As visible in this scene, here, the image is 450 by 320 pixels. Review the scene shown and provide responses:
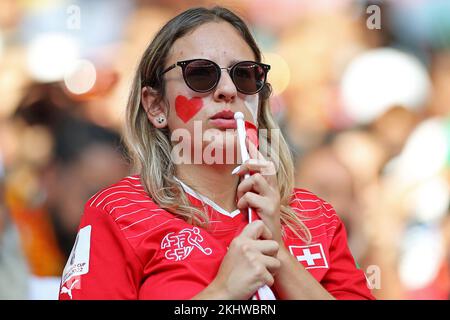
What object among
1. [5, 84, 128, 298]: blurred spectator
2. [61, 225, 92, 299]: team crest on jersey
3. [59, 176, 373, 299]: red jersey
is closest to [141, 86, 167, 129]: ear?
[59, 176, 373, 299]: red jersey

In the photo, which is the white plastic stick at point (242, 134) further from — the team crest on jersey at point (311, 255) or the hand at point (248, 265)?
the team crest on jersey at point (311, 255)

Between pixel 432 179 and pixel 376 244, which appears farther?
pixel 432 179

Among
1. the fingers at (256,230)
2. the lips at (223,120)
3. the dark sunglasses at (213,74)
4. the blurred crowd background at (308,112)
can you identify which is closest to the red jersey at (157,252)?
the fingers at (256,230)

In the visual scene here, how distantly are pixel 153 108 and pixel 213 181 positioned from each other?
317 mm

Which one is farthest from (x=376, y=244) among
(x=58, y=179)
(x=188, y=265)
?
(x=188, y=265)

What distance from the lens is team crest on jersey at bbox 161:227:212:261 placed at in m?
2.25

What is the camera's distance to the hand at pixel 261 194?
2.21 meters

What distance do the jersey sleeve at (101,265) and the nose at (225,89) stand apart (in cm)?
48

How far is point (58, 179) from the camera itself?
14.6 feet

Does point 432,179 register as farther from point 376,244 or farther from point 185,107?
point 185,107

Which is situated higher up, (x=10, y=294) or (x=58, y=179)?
(x=58, y=179)

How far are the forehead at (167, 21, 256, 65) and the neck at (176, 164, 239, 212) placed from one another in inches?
12.7

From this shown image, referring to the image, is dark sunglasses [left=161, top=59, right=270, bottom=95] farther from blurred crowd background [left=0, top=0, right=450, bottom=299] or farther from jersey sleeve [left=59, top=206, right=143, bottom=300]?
blurred crowd background [left=0, top=0, right=450, bottom=299]

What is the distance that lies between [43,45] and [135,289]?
295 centimetres
